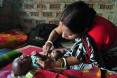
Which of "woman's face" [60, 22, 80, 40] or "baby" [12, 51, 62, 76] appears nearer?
"woman's face" [60, 22, 80, 40]

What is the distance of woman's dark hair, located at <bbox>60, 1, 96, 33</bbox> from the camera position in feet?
3.91

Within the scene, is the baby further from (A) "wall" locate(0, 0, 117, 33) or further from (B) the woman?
(A) "wall" locate(0, 0, 117, 33)

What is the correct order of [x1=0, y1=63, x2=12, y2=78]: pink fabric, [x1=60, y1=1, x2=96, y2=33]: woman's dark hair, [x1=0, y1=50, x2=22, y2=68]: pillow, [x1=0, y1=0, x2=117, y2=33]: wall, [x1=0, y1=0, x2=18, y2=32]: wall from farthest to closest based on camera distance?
[x1=0, y1=0, x2=18, y2=32]: wall < [x1=0, y1=0, x2=117, y2=33]: wall < [x1=0, y1=50, x2=22, y2=68]: pillow < [x1=0, y1=63, x2=12, y2=78]: pink fabric < [x1=60, y1=1, x2=96, y2=33]: woman's dark hair

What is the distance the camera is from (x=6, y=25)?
3166 mm

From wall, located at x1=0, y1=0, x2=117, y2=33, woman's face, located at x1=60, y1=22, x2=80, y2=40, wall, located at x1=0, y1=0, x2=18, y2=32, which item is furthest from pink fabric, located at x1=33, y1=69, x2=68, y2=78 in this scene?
wall, located at x1=0, y1=0, x2=18, y2=32

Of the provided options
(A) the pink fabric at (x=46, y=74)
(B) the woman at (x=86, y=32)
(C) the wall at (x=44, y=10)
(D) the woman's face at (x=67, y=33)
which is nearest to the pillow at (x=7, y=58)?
(A) the pink fabric at (x=46, y=74)

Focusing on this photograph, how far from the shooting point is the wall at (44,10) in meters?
2.73

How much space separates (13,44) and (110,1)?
1.37 meters

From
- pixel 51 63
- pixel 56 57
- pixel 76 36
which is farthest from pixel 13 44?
pixel 76 36

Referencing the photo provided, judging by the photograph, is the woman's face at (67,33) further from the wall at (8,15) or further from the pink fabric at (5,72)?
the wall at (8,15)

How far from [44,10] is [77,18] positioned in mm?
1871

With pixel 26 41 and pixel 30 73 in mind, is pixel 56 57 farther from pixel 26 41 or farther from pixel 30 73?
pixel 26 41

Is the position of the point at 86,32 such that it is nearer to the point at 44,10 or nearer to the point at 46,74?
the point at 46,74

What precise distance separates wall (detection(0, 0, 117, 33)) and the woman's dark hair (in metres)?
1.56
